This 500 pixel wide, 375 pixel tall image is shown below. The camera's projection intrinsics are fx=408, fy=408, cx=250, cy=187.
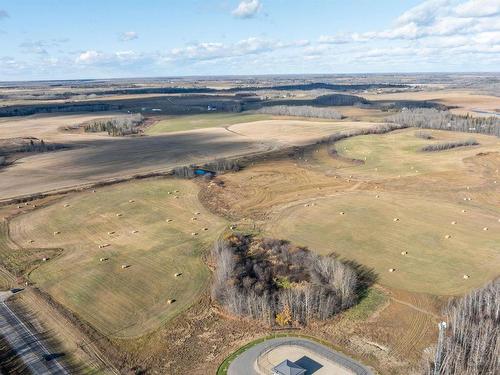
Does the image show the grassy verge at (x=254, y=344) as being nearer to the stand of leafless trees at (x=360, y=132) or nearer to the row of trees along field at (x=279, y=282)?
the row of trees along field at (x=279, y=282)

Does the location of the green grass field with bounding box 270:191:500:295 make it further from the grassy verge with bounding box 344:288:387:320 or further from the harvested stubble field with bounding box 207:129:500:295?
the grassy verge with bounding box 344:288:387:320

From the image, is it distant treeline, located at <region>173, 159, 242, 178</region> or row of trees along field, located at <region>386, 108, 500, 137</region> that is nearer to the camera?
distant treeline, located at <region>173, 159, 242, 178</region>

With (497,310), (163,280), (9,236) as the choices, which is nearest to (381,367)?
(497,310)

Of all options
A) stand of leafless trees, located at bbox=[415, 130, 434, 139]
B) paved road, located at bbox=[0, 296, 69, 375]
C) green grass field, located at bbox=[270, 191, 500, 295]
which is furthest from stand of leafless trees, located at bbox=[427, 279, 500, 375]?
stand of leafless trees, located at bbox=[415, 130, 434, 139]

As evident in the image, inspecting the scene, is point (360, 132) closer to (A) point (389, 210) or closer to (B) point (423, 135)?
(B) point (423, 135)

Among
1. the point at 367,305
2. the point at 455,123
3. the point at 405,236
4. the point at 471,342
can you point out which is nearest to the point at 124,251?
the point at 367,305
